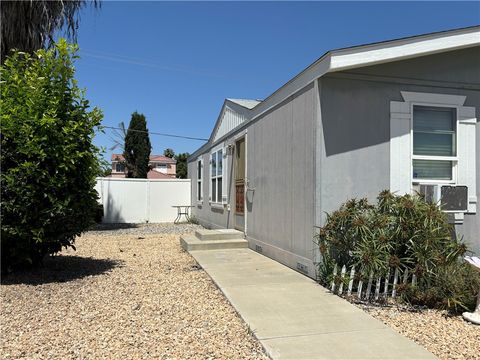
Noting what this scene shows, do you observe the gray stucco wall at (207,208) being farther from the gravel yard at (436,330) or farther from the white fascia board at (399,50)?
the gravel yard at (436,330)

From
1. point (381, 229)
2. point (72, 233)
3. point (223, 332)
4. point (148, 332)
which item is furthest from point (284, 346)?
point (72, 233)

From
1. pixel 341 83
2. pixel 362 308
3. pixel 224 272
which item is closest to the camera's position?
pixel 362 308

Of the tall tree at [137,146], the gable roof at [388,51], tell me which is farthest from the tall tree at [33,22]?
the tall tree at [137,146]

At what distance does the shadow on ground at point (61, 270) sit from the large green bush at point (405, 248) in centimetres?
383

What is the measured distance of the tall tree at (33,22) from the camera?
10.9m

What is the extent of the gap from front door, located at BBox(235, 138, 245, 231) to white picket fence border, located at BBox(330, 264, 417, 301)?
471cm

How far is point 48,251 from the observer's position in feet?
21.6

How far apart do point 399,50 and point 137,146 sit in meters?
28.4

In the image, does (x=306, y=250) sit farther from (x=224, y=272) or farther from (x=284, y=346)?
(x=284, y=346)

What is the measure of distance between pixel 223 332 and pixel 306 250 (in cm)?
252

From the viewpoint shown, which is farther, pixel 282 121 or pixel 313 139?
pixel 282 121

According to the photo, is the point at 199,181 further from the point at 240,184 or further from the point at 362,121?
the point at 362,121

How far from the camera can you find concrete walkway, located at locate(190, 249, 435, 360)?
3.51 m

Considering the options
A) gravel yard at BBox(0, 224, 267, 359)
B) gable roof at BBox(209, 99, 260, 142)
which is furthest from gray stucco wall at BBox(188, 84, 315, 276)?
gravel yard at BBox(0, 224, 267, 359)
